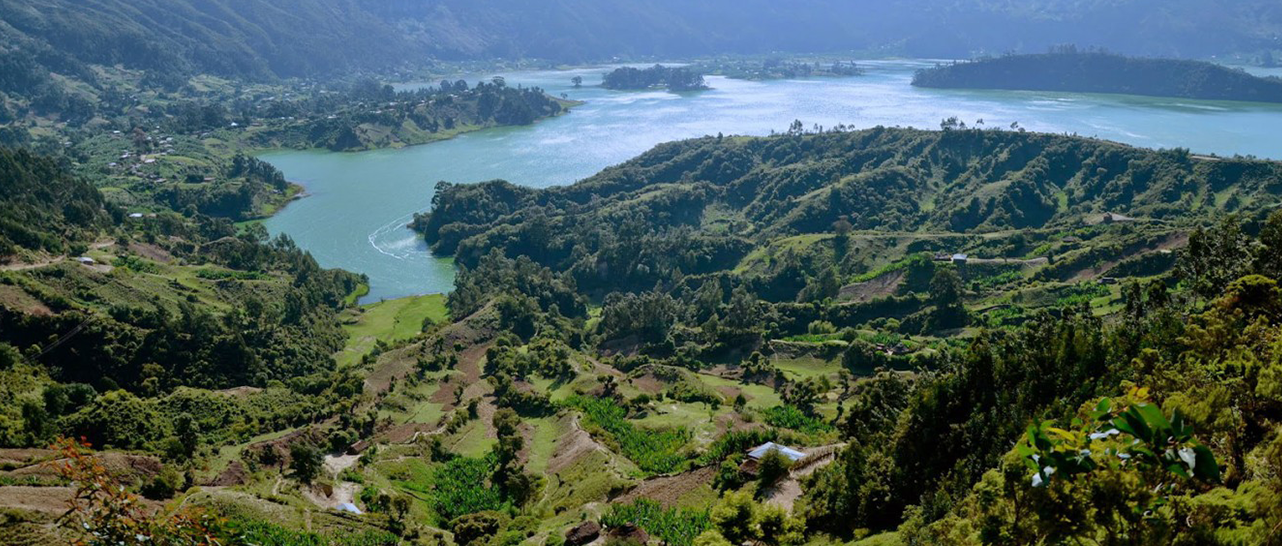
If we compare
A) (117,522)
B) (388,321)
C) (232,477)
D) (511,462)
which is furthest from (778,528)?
(388,321)

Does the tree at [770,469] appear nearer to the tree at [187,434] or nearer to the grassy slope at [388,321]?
the tree at [187,434]

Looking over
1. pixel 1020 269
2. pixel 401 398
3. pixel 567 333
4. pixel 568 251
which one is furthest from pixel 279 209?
pixel 1020 269

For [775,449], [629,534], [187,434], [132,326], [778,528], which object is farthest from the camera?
[132,326]

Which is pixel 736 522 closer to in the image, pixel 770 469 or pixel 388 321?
pixel 770 469

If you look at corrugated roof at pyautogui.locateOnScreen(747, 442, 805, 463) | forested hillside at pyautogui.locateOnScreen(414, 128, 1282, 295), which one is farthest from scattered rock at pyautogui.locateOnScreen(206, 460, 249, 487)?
forested hillside at pyautogui.locateOnScreen(414, 128, 1282, 295)

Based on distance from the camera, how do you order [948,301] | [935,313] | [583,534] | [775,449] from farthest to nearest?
[948,301]
[935,313]
[775,449]
[583,534]

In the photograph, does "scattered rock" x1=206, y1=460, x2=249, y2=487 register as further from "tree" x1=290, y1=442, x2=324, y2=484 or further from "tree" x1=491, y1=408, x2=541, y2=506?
"tree" x1=491, y1=408, x2=541, y2=506

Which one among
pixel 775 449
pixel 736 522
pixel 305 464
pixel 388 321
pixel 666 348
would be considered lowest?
pixel 388 321

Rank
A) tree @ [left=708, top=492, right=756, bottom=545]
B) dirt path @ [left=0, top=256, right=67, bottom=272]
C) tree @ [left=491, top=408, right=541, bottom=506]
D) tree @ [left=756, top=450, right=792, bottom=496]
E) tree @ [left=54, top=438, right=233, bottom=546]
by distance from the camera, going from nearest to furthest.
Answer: tree @ [left=54, top=438, right=233, bottom=546] → tree @ [left=708, top=492, right=756, bottom=545] → tree @ [left=756, top=450, right=792, bottom=496] → tree @ [left=491, top=408, right=541, bottom=506] → dirt path @ [left=0, top=256, right=67, bottom=272]

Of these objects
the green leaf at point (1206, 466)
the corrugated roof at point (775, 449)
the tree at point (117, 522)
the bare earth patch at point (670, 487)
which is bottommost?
the bare earth patch at point (670, 487)

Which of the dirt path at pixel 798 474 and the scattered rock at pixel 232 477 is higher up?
the dirt path at pixel 798 474

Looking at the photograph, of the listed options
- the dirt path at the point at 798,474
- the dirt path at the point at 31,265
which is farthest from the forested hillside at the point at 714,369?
the dirt path at the point at 31,265

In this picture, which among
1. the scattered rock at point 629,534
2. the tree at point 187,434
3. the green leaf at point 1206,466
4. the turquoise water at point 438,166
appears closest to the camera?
the green leaf at point 1206,466
